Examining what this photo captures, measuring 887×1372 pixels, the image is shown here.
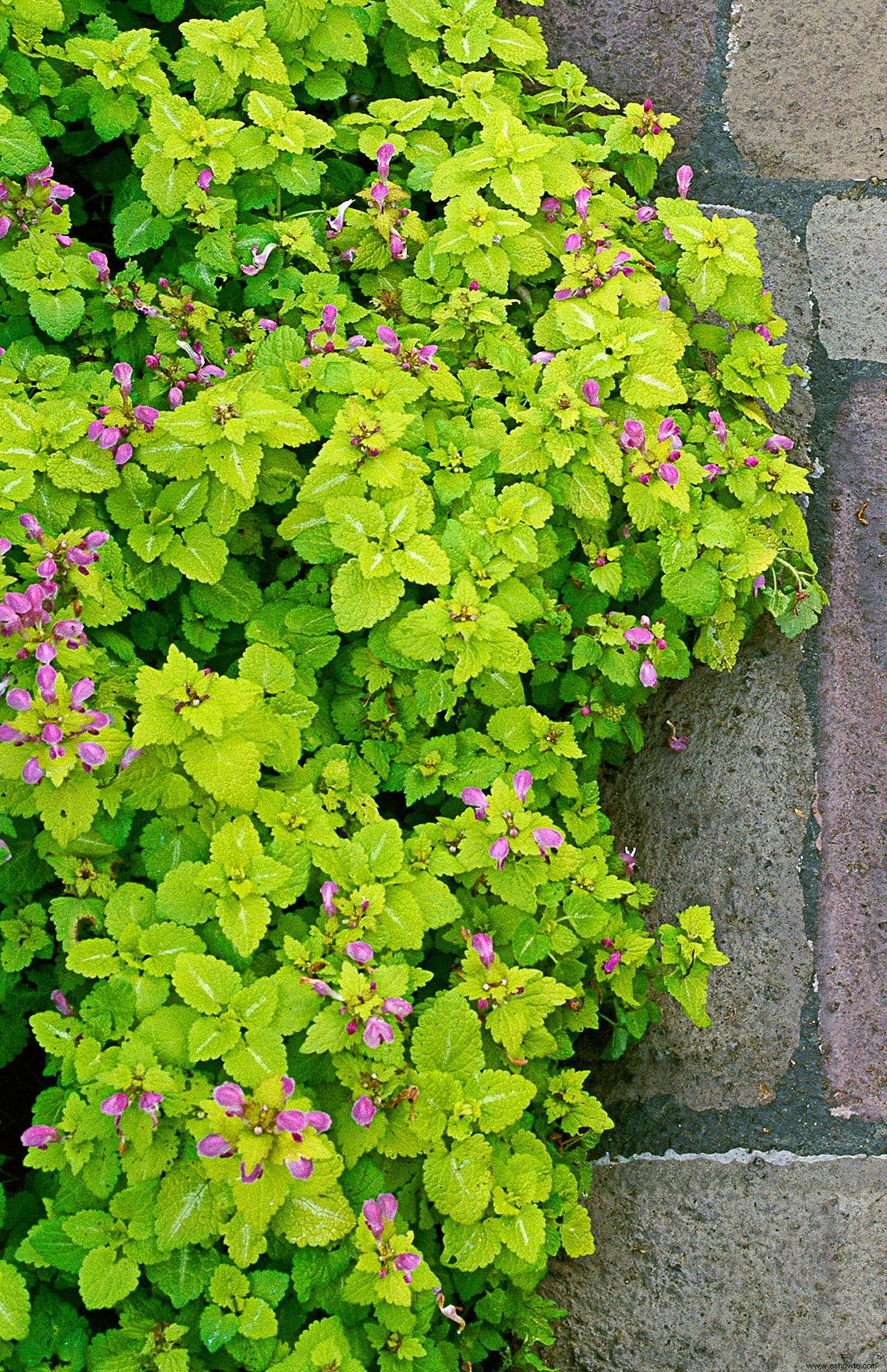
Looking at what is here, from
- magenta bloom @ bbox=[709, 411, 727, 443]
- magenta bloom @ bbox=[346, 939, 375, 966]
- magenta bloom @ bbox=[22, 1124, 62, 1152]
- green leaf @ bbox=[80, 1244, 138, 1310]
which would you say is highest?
magenta bloom @ bbox=[709, 411, 727, 443]

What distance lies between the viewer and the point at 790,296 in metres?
3.42

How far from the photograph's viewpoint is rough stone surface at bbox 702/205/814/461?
3.29 metres

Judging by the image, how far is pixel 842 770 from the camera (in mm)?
2926

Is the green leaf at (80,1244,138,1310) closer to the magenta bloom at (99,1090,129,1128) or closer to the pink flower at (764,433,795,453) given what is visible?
the magenta bloom at (99,1090,129,1128)

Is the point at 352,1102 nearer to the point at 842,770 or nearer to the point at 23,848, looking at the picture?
the point at 23,848

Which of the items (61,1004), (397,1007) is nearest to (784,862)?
(397,1007)

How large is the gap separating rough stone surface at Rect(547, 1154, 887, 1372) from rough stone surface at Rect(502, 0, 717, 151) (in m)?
3.06

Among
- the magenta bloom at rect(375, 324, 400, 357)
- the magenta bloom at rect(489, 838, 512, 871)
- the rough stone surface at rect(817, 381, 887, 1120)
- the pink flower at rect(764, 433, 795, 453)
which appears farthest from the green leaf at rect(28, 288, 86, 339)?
the rough stone surface at rect(817, 381, 887, 1120)

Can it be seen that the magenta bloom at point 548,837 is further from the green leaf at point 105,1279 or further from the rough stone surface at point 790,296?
the rough stone surface at point 790,296

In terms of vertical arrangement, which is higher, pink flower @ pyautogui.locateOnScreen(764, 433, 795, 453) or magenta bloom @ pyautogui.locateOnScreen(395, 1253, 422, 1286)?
pink flower @ pyautogui.locateOnScreen(764, 433, 795, 453)

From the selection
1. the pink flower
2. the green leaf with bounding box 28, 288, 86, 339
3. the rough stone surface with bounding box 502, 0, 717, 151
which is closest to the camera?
the green leaf with bounding box 28, 288, 86, 339

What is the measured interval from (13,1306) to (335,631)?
5.14ft

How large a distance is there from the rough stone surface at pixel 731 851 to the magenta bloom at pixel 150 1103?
124 centimetres

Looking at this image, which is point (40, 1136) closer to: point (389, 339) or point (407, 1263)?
point (407, 1263)
